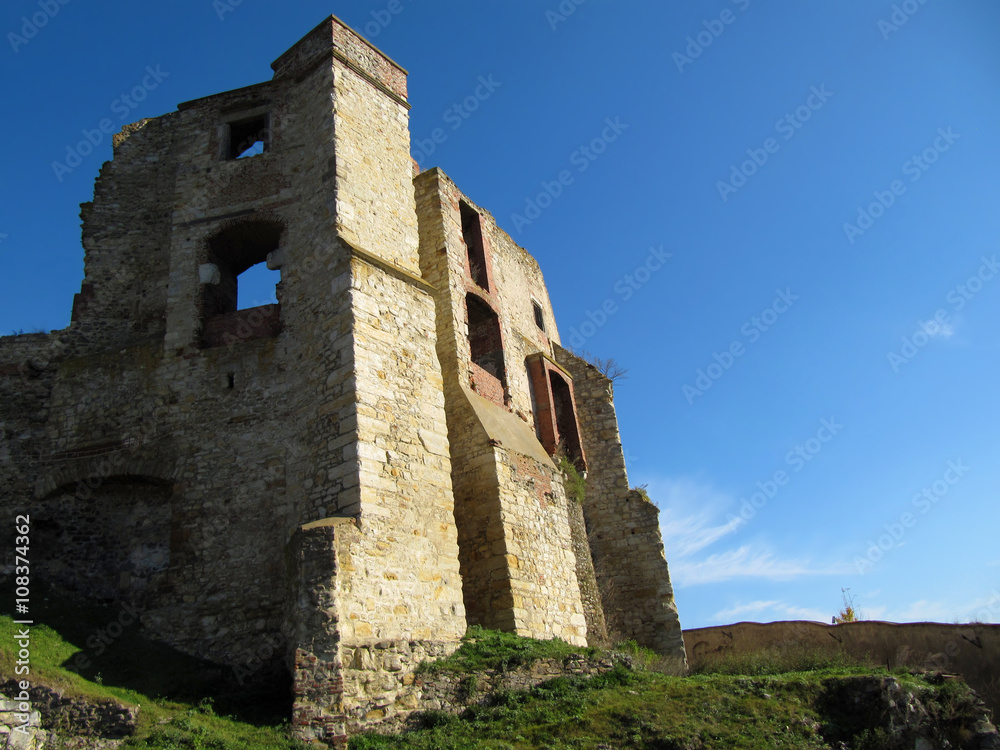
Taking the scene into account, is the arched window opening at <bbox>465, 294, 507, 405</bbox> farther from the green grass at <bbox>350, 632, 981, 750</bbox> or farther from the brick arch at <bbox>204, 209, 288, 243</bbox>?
the green grass at <bbox>350, 632, 981, 750</bbox>

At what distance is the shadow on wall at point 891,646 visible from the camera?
14977 mm

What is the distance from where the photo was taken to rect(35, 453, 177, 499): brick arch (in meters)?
11.3

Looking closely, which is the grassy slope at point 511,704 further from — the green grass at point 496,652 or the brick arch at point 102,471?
the brick arch at point 102,471

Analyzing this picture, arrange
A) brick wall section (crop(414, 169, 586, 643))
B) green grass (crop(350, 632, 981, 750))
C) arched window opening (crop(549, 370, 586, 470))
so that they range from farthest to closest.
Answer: arched window opening (crop(549, 370, 586, 470)) → brick wall section (crop(414, 169, 586, 643)) → green grass (crop(350, 632, 981, 750))

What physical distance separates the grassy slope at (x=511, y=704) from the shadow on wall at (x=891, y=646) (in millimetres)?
5424

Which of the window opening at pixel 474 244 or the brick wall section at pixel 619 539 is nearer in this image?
the brick wall section at pixel 619 539

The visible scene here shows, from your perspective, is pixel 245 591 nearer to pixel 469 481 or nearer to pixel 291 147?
pixel 469 481

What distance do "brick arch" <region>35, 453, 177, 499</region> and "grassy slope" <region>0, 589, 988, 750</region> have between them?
1.80m

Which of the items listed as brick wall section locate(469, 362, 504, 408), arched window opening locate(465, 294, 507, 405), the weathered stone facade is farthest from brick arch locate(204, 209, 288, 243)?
arched window opening locate(465, 294, 507, 405)

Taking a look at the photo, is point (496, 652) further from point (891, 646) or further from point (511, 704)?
point (891, 646)

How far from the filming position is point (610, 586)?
1711 cm

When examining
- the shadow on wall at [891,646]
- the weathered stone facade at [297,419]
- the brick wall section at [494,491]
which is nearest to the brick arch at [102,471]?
the weathered stone facade at [297,419]

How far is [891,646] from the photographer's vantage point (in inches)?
637

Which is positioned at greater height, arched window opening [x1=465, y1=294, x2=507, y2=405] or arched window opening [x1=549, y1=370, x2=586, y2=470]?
arched window opening [x1=465, y1=294, x2=507, y2=405]
